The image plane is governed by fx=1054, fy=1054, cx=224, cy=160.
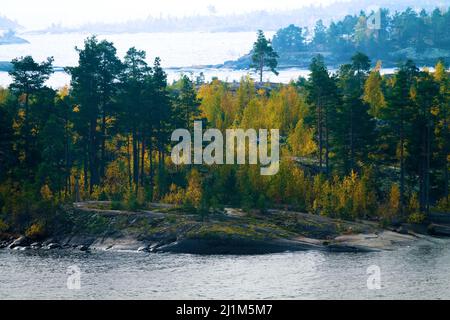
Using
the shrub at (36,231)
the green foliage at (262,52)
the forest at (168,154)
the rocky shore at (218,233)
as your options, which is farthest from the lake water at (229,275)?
the green foliage at (262,52)

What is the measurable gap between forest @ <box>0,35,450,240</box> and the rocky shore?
1511mm

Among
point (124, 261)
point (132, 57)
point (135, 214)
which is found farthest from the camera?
point (132, 57)

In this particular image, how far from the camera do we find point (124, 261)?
7794cm

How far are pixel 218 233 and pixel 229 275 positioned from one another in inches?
442

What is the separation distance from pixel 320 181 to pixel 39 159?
25.5 metres

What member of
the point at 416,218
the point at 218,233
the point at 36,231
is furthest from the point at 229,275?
the point at 416,218

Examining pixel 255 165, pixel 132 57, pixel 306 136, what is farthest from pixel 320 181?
pixel 132 57

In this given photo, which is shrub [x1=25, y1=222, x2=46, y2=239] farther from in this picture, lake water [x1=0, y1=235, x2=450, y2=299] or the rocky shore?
lake water [x1=0, y1=235, x2=450, y2=299]

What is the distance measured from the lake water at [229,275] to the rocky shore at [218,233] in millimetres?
1993

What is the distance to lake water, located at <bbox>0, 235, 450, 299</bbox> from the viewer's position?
66.9 meters

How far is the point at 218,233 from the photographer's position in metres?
83.6
